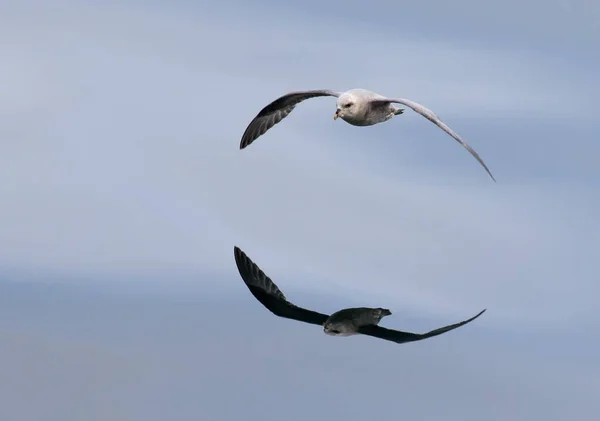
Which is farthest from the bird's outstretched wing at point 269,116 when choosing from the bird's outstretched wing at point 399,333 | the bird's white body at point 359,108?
the bird's outstretched wing at point 399,333

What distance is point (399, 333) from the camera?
13.2 metres

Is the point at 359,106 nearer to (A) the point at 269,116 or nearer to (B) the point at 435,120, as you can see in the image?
(B) the point at 435,120

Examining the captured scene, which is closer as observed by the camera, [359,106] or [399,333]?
[399,333]

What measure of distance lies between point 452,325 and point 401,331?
0.73m

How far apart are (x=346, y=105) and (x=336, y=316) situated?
3654mm

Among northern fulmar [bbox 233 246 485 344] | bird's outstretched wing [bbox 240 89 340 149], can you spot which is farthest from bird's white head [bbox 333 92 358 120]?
northern fulmar [bbox 233 246 485 344]

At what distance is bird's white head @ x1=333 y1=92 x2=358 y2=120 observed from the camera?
15609 millimetres

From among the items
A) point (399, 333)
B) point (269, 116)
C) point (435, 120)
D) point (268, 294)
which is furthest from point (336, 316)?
point (269, 116)

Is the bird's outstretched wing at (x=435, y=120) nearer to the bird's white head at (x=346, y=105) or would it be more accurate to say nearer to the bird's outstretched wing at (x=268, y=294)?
the bird's white head at (x=346, y=105)

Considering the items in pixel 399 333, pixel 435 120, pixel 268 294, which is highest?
pixel 435 120

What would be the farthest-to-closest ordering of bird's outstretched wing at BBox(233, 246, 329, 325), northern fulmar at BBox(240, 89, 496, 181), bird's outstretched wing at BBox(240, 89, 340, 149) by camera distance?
bird's outstretched wing at BBox(240, 89, 340, 149)
northern fulmar at BBox(240, 89, 496, 181)
bird's outstretched wing at BBox(233, 246, 329, 325)

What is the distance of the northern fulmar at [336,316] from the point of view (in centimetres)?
1315

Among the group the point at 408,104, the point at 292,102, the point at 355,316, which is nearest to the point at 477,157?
the point at 408,104

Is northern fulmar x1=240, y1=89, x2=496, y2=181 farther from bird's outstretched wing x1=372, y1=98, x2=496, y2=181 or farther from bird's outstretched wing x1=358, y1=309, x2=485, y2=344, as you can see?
bird's outstretched wing x1=358, y1=309, x2=485, y2=344
